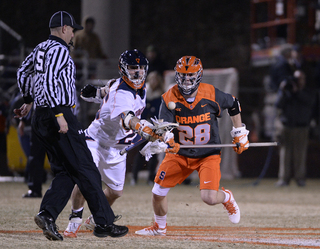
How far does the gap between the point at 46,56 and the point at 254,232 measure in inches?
107

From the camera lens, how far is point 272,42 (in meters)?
16.4

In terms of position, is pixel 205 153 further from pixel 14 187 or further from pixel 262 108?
pixel 262 108

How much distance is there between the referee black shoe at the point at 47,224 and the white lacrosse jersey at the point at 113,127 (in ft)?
3.17

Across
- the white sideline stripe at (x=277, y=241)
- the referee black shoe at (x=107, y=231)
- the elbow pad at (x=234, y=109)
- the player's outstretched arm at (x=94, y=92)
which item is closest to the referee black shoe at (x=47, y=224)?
the referee black shoe at (x=107, y=231)

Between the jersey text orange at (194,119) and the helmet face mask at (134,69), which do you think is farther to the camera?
the jersey text orange at (194,119)

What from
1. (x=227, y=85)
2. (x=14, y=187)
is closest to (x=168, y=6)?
(x=227, y=85)

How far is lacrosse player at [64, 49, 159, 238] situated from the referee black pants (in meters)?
0.46

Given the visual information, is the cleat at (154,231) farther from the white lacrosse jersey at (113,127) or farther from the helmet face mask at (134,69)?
the helmet face mask at (134,69)

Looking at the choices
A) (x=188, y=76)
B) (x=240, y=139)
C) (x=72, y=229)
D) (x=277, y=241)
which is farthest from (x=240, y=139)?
(x=72, y=229)

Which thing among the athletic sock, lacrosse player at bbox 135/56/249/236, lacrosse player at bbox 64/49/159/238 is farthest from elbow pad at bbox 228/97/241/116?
the athletic sock

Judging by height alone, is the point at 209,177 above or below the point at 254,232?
above

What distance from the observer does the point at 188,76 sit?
5305 millimetres

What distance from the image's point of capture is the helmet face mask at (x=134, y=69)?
5.00 metres

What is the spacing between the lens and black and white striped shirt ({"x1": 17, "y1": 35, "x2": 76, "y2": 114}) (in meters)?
4.41
